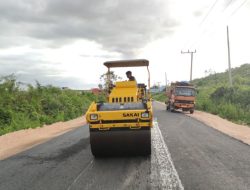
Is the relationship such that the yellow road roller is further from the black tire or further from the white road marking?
the white road marking

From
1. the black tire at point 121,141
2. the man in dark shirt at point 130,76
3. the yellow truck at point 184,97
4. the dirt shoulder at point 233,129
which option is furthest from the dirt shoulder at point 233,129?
the yellow truck at point 184,97

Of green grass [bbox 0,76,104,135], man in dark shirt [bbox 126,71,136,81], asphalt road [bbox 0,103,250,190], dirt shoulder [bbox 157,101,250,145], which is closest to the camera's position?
asphalt road [bbox 0,103,250,190]

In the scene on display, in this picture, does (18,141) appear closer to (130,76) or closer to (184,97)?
(130,76)

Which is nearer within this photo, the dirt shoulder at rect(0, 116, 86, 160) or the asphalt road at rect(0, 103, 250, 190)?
the asphalt road at rect(0, 103, 250, 190)

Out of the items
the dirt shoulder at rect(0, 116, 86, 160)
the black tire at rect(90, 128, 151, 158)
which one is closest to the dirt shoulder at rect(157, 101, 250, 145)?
the black tire at rect(90, 128, 151, 158)

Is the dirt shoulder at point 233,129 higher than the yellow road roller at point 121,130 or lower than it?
lower

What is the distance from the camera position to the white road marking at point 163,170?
6.37 m

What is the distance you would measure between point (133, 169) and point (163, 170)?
27.0 inches

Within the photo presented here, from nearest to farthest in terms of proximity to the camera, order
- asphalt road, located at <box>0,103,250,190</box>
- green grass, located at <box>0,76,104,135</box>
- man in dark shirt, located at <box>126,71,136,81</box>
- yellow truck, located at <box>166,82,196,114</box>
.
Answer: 1. asphalt road, located at <box>0,103,250,190</box>
2. man in dark shirt, located at <box>126,71,136,81</box>
3. green grass, located at <box>0,76,104,135</box>
4. yellow truck, located at <box>166,82,196,114</box>

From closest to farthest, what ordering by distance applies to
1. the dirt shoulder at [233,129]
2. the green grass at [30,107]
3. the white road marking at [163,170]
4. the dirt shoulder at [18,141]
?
the white road marking at [163,170]
the dirt shoulder at [18,141]
the dirt shoulder at [233,129]
the green grass at [30,107]

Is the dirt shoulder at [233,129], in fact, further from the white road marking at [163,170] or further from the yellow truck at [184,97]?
the yellow truck at [184,97]

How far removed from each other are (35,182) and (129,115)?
2.89m

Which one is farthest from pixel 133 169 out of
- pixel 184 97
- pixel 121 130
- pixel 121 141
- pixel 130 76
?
pixel 184 97

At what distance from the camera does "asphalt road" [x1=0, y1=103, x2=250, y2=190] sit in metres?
6.52
